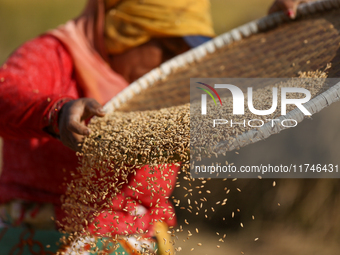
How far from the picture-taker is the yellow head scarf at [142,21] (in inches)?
50.7

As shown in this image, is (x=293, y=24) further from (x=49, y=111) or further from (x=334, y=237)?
(x=334, y=237)

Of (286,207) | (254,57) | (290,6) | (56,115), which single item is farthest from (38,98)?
(286,207)

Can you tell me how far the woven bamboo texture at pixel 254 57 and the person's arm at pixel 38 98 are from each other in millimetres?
250

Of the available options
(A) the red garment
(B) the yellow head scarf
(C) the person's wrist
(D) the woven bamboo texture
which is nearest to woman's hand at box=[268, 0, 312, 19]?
(D) the woven bamboo texture

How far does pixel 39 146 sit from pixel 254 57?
0.92 m

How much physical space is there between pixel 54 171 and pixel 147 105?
1.39 feet

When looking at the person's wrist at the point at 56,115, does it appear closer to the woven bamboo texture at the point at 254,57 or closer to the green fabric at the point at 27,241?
the woven bamboo texture at the point at 254,57

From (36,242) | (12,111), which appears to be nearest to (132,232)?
(36,242)

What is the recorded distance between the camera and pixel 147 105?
121 cm

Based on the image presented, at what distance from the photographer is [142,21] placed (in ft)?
4.22

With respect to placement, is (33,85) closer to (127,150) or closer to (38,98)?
(38,98)

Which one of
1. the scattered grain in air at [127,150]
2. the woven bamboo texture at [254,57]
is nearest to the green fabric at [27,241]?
the scattered grain in air at [127,150]

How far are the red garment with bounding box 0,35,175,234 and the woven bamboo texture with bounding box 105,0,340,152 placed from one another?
24cm

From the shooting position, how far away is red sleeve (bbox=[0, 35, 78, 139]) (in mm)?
868
